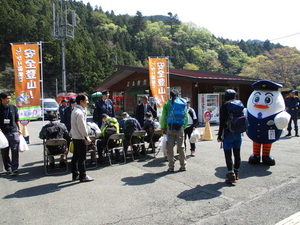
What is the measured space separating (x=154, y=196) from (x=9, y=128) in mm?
3441

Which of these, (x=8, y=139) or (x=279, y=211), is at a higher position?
(x=8, y=139)

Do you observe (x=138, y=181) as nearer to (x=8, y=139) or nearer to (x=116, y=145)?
(x=116, y=145)

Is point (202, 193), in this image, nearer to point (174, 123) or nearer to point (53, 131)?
point (174, 123)

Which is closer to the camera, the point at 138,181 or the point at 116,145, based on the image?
the point at 138,181

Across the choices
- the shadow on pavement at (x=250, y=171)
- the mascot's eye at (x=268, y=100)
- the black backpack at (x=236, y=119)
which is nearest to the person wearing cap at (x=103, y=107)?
the shadow on pavement at (x=250, y=171)

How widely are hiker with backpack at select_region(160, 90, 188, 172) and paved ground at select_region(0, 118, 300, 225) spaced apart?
45 centimetres

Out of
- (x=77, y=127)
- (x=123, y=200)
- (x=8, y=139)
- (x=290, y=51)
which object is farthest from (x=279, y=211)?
(x=290, y=51)

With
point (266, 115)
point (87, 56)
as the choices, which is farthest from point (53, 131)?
point (87, 56)

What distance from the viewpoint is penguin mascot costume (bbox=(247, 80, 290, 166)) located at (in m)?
5.34

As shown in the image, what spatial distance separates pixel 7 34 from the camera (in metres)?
44.3

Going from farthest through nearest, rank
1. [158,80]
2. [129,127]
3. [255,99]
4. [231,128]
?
[158,80] → [129,127] → [255,99] → [231,128]

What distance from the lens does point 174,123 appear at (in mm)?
4996

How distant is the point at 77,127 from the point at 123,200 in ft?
5.19

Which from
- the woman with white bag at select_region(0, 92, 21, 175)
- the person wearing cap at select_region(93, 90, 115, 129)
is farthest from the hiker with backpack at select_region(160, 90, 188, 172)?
the woman with white bag at select_region(0, 92, 21, 175)
